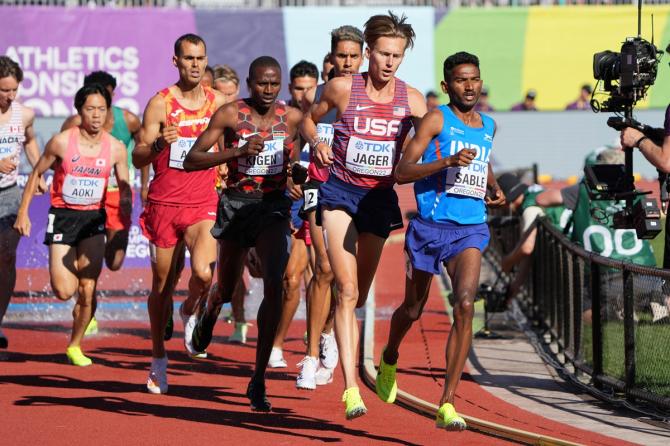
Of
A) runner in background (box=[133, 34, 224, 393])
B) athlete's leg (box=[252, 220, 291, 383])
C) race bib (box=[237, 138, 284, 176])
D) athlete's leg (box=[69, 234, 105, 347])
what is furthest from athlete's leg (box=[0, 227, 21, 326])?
athlete's leg (box=[252, 220, 291, 383])

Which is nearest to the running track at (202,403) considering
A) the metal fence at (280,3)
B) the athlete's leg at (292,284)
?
the athlete's leg at (292,284)

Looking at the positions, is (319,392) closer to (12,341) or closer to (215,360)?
(215,360)

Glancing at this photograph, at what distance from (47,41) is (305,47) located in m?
5.42

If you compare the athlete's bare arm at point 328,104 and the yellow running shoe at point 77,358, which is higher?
the athlete's bare arm at point 328,104

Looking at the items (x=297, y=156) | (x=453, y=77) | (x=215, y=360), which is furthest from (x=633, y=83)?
(x=215, y=360)

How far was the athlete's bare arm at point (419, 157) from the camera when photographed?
8.24m

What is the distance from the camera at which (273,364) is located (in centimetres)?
1155

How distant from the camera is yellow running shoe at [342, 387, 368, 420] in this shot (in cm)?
816

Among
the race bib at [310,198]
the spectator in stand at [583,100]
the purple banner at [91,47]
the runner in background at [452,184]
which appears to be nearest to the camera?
the runner in background at [452,184]

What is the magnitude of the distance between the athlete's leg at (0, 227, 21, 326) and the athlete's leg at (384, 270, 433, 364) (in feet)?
16.8

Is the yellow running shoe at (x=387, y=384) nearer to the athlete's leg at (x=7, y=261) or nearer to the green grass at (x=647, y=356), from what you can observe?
the green grass at (x=647, y=356)

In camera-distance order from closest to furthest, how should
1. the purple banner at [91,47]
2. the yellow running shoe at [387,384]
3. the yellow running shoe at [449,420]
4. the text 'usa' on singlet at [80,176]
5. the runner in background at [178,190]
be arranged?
1. the yellow running shoe at [449,420]
2. the yellow running shoe at [387,384]
3. the runner in background at [178,190]
4. the text 'usa' on singlet at [80,176]
5. the purple banner at [91,47]

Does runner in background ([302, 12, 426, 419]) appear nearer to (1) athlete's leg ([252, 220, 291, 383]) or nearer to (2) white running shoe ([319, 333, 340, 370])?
(1) athlete's leg ([252, 220, 291, 383])

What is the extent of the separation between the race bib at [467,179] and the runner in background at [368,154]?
2.08 feet
